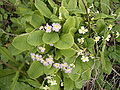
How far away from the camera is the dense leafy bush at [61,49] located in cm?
238

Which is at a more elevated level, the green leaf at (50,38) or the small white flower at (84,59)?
the green leaf at (50,38)

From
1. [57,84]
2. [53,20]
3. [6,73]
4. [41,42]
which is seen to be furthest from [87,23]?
[6,73]

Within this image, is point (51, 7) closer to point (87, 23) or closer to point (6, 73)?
point (87, 23)

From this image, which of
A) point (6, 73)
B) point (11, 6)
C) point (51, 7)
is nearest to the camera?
point (6, 73)

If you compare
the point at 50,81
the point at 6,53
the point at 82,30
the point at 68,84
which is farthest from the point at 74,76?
the point at 6,53

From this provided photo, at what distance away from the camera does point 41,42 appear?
2.38 metres

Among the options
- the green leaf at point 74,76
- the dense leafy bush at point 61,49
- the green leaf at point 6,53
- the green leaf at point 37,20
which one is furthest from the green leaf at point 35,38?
the green leaf at point 74,76

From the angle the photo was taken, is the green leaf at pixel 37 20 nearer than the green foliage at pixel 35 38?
No

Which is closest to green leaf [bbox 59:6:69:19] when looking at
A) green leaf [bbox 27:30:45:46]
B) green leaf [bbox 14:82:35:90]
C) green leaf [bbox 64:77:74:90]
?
green leaf [bbox 27:30:45:46]

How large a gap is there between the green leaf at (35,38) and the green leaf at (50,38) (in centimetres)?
6

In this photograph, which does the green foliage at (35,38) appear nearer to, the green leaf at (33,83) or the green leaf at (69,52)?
the green leaf at (69,52)

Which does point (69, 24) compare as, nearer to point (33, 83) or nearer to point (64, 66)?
point (64, 66)

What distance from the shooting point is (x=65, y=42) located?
234 cm

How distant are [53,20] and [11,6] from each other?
87 centimetres
